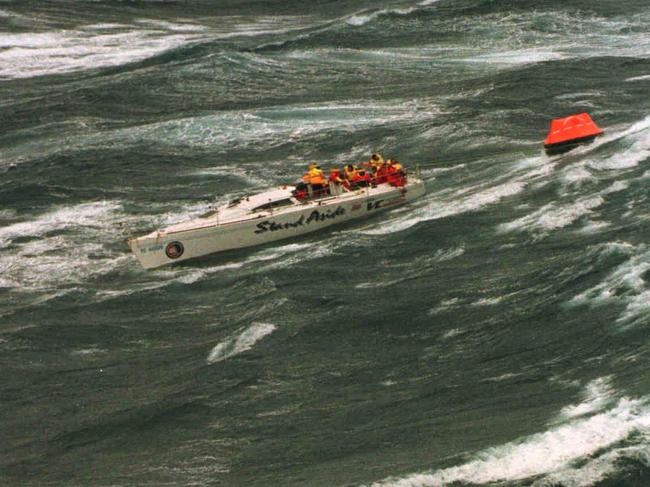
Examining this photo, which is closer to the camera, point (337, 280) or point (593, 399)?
point (593, 399)

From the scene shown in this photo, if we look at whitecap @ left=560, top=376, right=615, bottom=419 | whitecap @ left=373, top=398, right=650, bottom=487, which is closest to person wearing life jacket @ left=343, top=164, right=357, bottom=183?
whitecap @ left=560, top=376, right=615, bottom=419

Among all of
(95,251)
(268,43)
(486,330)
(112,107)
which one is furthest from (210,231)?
(268,43)

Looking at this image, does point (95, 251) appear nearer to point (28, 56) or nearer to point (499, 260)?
point (499, 260)

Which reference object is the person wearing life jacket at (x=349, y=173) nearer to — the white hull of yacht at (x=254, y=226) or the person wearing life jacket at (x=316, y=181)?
the white hull of yacht at (x=254, y=226)

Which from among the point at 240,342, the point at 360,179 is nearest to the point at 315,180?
the point at 360,179

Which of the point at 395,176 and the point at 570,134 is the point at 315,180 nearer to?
the point at 395,176

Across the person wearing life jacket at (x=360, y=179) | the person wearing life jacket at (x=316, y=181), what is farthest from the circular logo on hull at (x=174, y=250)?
the person wearing life jacket at (x=360, y=179)
